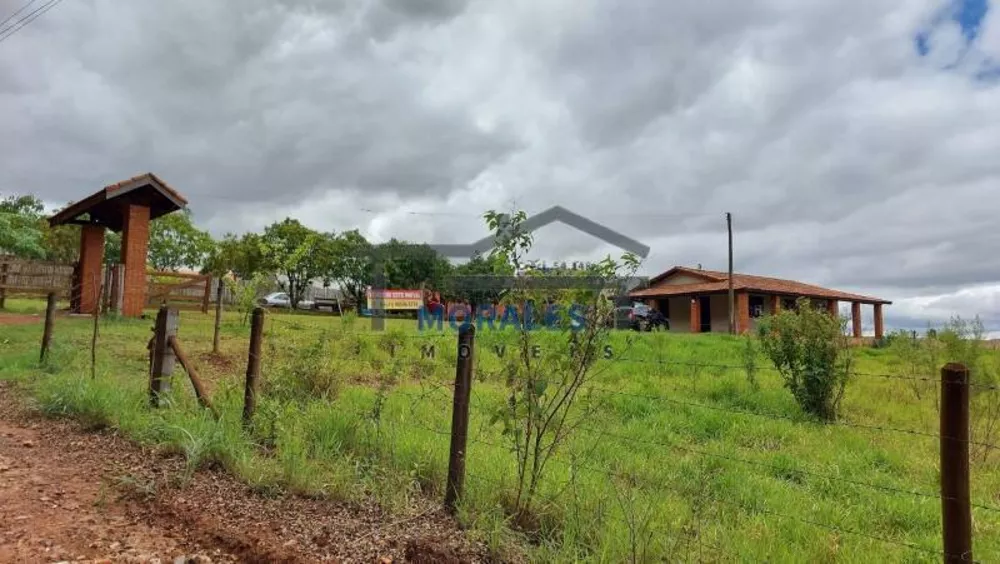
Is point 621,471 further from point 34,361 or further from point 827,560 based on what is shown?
point 34,361

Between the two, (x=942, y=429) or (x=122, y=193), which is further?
(x=122, y=193)

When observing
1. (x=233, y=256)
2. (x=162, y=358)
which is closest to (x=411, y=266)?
(x=233, y=256)

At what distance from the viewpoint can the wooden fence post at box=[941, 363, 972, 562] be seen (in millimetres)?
2473

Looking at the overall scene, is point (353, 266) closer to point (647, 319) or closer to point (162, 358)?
point (647, 319)

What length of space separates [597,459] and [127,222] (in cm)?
1483

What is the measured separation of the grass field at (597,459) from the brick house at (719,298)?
21193mm

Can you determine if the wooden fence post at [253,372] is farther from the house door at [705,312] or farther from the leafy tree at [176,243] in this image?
the leafy tree at [176,243]

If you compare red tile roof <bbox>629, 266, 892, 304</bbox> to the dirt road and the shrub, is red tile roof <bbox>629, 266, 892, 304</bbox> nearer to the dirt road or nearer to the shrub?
the shrub

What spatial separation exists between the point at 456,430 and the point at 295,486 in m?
1.15

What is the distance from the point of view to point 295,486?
3.94 metres

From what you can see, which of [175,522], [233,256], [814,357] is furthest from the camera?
[233,256]

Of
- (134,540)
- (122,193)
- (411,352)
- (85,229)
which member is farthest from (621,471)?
(85,229)

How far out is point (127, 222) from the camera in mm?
15453

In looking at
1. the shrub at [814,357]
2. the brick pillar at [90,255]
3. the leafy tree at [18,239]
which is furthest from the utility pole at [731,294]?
the leafy tree at [18,239]
